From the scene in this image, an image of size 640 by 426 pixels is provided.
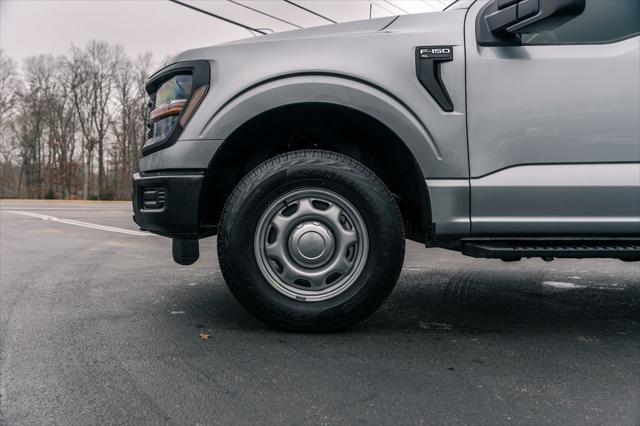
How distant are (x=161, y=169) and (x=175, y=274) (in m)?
1.88

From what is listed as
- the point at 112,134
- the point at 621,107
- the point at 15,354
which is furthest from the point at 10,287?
the point at 112,134

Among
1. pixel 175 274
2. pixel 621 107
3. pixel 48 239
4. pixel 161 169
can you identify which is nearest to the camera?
pixel 621 107

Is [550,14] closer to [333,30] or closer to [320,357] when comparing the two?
[333,30]

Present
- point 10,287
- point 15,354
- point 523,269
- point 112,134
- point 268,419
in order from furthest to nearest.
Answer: point 112,134
point 523,269
point 10,287
point 15,354
point 268,419

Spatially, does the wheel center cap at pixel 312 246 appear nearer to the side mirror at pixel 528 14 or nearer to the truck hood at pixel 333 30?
the truck hood at pixel 333 30

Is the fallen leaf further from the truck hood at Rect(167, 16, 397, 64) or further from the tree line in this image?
the tree line

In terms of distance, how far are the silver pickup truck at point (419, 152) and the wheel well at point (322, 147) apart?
3cm

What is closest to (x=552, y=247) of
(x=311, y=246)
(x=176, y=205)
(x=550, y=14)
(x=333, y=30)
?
(x=550, y=14)

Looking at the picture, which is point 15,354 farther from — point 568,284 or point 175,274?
point 568,284

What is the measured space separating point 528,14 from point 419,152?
2.59ft

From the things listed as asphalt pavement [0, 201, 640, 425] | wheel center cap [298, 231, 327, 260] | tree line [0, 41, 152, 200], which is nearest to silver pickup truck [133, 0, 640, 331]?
wheel center cap [298, 231, 327, 260]

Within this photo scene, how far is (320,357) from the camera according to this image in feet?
7.41

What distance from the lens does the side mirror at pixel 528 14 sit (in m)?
2.24

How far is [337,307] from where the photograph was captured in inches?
99.7
